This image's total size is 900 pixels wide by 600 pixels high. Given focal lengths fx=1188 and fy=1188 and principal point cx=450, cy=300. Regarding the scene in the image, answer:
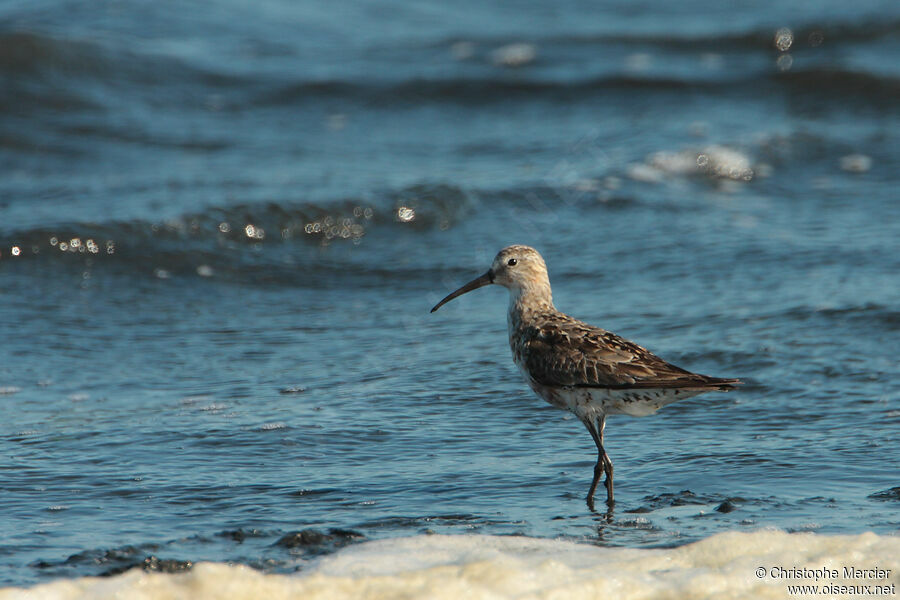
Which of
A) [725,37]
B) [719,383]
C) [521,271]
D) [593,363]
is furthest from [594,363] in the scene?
[725,37]

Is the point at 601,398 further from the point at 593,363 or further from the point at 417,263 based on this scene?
the point at 417,263

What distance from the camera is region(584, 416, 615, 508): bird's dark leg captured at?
17.1 ft

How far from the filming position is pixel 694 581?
418 centimetres

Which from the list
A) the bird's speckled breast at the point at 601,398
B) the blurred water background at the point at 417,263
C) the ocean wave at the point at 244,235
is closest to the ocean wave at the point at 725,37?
the blurred water background at the point at 417,263

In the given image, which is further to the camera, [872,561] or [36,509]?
[36,509]

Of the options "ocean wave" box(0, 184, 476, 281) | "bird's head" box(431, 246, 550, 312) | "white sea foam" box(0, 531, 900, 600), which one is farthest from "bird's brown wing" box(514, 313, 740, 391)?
"ocean wave" box(0, 184, 476, 281)

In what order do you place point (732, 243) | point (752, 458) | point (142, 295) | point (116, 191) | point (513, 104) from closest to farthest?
point (752, 458)
point (142, 295)
point (732, 243)
point (116, 191)
point (513, 104)

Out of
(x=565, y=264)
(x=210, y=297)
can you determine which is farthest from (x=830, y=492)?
(x=210, y=297)

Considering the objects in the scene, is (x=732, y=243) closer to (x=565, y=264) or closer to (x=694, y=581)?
(x=565, y=264)

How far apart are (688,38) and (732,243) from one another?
25.3ft

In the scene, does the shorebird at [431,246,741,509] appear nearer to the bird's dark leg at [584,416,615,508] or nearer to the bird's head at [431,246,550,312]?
the bird's dark leg at [584,416,615,508]

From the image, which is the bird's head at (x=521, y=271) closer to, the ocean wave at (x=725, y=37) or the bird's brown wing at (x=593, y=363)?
the bird's brown wing at (x=593, y=363)

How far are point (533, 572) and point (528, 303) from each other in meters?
2.05

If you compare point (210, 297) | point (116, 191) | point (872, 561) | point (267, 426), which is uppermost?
point (116, 191)
